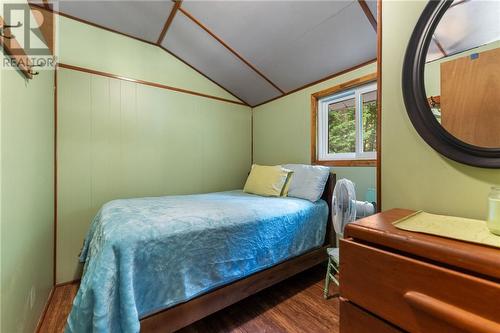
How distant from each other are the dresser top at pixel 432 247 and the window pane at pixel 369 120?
1.61 meters

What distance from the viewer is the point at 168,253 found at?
47.8 inches

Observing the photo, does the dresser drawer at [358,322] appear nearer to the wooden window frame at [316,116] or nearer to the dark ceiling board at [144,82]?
the wooden window frame at [316,116]

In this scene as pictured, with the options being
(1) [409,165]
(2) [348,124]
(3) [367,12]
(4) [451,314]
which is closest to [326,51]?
(3) [367,12]

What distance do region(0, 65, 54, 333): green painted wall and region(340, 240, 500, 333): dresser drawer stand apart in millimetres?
1479

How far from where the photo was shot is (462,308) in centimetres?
48

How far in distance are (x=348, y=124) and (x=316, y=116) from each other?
0.38 meters

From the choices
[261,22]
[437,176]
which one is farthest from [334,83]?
[437,176]

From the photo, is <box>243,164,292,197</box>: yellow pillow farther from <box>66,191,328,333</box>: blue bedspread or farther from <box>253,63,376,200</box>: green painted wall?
<box>66,191,328,333</box>: blue bedspread

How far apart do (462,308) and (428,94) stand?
77 cm

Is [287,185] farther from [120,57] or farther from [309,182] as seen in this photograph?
[120,57]

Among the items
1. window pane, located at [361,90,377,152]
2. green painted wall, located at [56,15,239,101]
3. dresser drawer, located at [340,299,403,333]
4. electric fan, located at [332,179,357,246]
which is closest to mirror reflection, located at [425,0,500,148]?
dresser drawer, located at [340,299,403,333]

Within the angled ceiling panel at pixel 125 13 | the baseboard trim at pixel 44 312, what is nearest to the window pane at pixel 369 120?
the angled ceiling panel at pixel 125 13

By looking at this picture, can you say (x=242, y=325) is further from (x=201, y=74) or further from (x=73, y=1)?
(x=73, y=1)

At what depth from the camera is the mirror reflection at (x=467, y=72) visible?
0.73 metres
